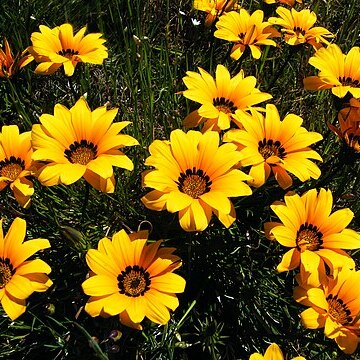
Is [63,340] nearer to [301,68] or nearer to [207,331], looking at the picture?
[207,331]

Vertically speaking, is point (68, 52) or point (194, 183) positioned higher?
point (68, 52)

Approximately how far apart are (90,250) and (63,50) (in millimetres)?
1224

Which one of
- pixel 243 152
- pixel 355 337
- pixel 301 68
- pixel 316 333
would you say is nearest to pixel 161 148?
pixel 243 152

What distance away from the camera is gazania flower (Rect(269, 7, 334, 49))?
307 centimetres

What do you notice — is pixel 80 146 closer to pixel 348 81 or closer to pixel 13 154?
pixel 13 154

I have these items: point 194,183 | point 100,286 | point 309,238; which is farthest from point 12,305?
point 309,238

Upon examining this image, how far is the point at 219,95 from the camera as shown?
2693 millimetres

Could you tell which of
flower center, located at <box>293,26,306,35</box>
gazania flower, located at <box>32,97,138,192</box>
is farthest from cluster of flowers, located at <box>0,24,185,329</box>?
flower center, located at <box>293,26,306,35</box>

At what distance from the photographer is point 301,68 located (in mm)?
4004

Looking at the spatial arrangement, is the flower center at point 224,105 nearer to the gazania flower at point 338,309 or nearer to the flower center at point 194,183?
the flower center at point 194,183

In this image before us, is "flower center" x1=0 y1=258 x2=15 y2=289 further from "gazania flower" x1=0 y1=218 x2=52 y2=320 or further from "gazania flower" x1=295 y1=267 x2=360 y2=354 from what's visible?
"gazania flower" x1=295 y1=267 x2=360 y2=354

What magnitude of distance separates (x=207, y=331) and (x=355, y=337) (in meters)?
0.75

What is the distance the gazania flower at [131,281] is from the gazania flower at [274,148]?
504 mm

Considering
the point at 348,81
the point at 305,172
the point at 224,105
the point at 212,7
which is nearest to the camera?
the point at 305,172
